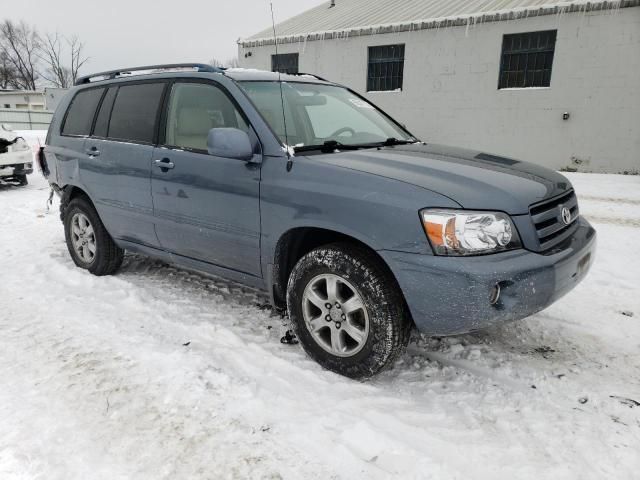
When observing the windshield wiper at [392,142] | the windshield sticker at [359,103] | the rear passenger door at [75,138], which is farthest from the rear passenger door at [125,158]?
the windshield wiper at [392,142]

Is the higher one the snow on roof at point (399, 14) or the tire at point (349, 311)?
the snow on roof at point (399, 14)

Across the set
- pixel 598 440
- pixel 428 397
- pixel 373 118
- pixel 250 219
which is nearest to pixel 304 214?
pixel 250 219

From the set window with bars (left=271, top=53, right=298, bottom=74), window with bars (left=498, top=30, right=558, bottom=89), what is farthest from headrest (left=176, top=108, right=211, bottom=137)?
window with bars (left=271, top=53, right=298, bottom=74)

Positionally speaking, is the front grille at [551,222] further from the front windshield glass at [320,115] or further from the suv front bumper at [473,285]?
the front windshield glass at [320,115]

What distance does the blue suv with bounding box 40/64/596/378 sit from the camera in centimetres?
241

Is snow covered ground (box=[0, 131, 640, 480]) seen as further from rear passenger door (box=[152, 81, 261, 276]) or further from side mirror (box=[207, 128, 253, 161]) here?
side mirror (box=[207, 128, 253, 161])

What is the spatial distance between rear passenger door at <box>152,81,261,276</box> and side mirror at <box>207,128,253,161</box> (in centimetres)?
11

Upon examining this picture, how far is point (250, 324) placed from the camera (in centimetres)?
354

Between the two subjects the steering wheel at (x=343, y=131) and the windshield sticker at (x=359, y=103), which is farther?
the windshield sticker at (x=359, y=103)

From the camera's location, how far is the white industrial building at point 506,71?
11555mm

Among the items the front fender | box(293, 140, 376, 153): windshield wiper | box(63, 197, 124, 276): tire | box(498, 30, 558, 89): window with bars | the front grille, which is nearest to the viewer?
the front fender

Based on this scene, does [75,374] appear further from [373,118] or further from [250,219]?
[373,118]

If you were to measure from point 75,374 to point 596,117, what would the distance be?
42.3 ft

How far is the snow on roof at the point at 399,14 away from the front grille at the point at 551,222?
11019 millimetres
